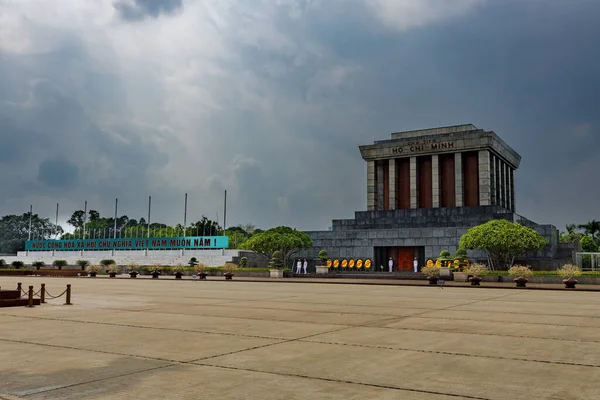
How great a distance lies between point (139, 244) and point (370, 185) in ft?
117

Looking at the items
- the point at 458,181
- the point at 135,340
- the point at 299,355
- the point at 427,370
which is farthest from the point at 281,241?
the point at 427,370

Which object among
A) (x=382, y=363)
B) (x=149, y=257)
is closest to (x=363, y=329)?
(x=382, y=363)

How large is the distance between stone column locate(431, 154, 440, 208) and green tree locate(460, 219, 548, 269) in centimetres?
1898

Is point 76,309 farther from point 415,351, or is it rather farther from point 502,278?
point 502,278

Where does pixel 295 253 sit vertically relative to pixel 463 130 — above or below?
below

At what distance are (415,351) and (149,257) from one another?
70.0m

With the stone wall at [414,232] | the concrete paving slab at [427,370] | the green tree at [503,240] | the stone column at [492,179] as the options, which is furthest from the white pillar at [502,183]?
the concrete paving slab at [427,370]

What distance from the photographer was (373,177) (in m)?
70.6

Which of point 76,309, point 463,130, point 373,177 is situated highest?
point 463,130

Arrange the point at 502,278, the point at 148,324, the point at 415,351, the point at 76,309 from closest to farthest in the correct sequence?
the point at 415,351, the point at 148,324, the point at 76,309, the point at 502,278

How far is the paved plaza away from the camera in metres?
6.93

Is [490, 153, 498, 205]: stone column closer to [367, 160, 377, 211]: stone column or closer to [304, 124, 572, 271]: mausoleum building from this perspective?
[304, 124, 572, 271]: mausoleum building

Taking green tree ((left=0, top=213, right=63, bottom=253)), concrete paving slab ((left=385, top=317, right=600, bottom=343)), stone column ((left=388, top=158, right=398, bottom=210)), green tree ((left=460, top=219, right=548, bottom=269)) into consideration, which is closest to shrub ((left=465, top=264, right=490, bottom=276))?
green tree ((left=460, top=219, right=548, bottom=269))

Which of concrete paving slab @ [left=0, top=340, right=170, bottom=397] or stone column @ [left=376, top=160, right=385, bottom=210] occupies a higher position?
stone column @ [left=376, top=160, right=385, bottom=210]
